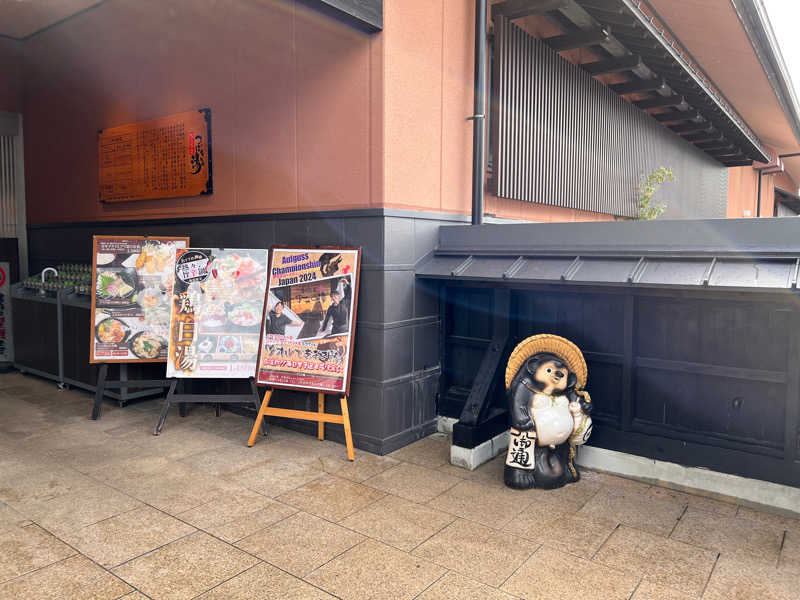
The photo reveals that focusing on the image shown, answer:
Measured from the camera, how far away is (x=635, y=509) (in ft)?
12.9

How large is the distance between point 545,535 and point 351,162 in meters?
3.13

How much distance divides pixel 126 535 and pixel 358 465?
172 centimetres

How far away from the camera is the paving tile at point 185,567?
2959 mm

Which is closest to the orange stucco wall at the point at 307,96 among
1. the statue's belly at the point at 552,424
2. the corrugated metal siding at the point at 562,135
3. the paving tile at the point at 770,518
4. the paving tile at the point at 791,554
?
the corrugated metal siding at the point at 562,135

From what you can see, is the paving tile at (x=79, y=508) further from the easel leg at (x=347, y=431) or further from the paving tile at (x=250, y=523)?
the easel leg at (x=347, y=431)

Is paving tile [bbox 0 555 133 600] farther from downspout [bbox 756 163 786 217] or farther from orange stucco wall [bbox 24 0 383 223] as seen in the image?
downspout [bbox 756 163 786 217]

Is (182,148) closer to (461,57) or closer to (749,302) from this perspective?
(461,57)

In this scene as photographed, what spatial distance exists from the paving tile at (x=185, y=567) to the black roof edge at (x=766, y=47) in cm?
696

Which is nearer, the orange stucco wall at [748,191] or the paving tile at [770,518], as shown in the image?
the paving tile at [770,518]

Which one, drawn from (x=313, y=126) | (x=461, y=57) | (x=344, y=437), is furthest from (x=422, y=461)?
(x=461, y=57)

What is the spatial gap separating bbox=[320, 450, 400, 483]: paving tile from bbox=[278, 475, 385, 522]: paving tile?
11cm

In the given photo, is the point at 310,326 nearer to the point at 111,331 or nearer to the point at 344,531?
the point at 344,531

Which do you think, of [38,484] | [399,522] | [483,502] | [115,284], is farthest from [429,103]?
[38,484]

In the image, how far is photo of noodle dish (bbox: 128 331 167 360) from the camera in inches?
225
